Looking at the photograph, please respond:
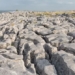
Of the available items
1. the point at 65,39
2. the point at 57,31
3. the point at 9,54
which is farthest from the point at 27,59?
the point at 57,31

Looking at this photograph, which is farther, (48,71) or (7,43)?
(7,43)

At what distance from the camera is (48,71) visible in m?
15.5

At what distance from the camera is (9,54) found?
734 inches

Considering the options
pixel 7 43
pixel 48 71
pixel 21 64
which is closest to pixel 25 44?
pixel 7 43

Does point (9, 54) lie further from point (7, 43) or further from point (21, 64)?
point (7, 43)

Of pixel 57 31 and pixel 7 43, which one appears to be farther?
pixel 57 31

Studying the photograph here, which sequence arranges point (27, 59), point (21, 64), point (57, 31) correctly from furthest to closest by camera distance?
point (57, 31)
point (27, 59)
point (21, 64)

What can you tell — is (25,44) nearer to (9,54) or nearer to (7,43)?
(7,43)

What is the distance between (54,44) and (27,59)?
13.8 ft

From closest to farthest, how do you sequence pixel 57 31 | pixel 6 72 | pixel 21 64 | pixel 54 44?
pixel 6 72 < pixel 21 64 < pixel 54 44 < pixel 57 31

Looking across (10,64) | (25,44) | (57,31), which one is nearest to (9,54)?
(10,64)

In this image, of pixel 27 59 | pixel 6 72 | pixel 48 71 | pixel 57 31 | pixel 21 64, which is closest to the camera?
pixel 6 72

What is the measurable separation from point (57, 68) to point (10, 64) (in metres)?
3.45

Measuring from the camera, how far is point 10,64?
16.0 metres
